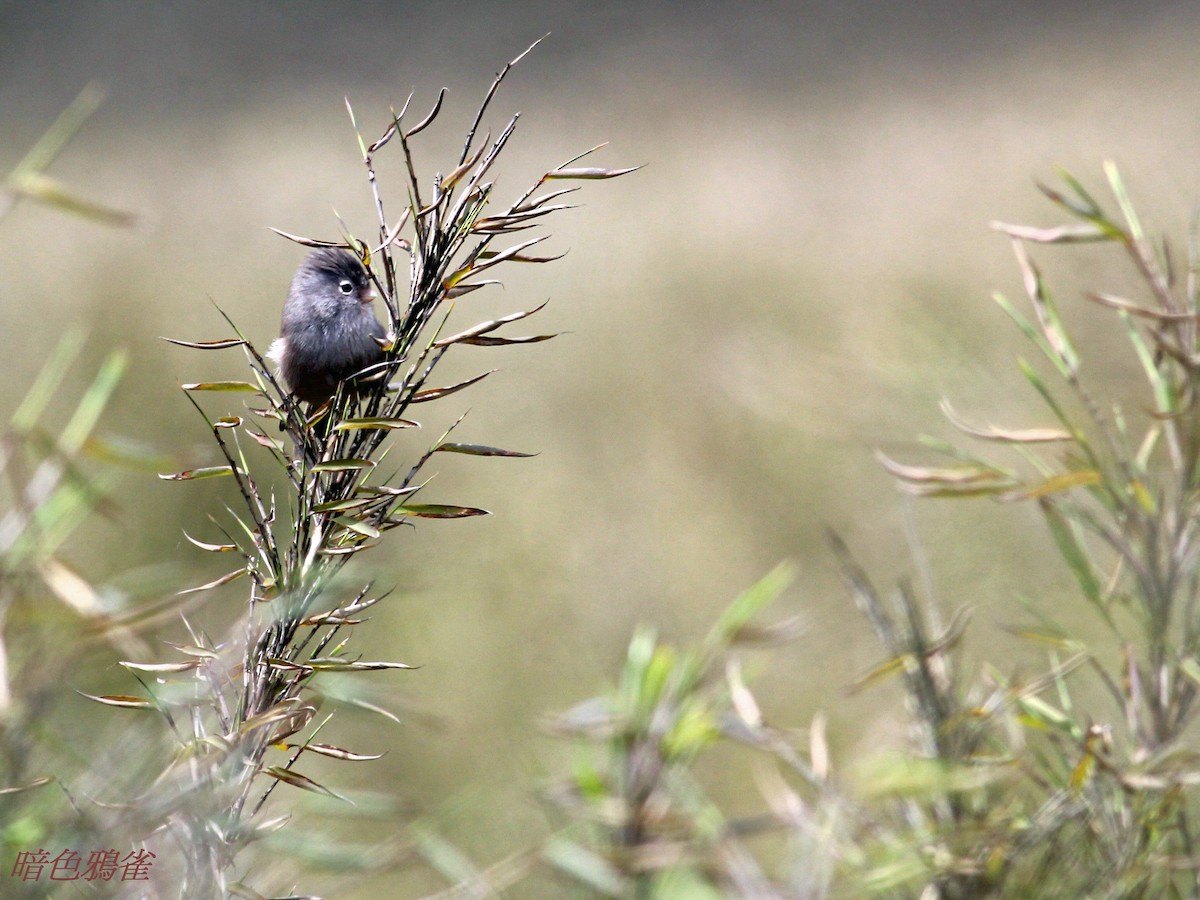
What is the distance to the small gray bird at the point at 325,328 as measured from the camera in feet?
1.74

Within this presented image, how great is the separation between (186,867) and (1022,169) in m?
1.66

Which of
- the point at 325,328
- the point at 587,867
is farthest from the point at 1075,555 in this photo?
the point at 325,328

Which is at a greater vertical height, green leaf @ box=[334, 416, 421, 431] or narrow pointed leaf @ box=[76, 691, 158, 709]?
green leaf @ box=[334, 416, 421, 431]

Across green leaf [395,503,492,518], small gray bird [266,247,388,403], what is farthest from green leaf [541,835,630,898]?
small gray bird [266,247,388,403]

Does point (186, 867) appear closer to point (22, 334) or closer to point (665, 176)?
point (665, 176)

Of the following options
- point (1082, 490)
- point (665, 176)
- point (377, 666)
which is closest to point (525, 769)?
point (377, 666)

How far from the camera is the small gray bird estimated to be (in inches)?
20.9

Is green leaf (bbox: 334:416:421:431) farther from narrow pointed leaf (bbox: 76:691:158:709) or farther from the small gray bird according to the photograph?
the small gray bird

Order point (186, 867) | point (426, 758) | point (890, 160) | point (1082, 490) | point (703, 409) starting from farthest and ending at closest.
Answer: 1. point (890, 160)
2. point (703, 409)
3. point (426, 758)
4. point (1082, 490)
5. point (186, 867)

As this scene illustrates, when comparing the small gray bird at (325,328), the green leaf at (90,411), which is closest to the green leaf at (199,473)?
the green leaf at (90,411)

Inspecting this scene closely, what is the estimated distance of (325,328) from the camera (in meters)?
0.54

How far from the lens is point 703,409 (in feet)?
5.03

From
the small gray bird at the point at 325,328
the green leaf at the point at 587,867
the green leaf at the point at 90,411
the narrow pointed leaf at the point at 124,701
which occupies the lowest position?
the green leaf at the point at 587,867

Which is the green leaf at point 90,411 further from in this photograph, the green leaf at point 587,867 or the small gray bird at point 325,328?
the small gray bird at point 325,328
